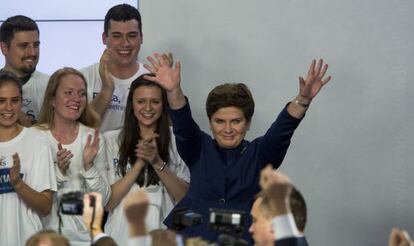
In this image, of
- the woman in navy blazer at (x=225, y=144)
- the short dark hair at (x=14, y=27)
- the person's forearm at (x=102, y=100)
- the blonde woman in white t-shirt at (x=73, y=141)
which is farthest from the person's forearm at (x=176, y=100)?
the short dark hair at (x=14, y=27)

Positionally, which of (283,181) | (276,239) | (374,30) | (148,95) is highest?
(374,30)

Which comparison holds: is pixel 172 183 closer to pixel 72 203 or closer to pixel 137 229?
pixel 72 203

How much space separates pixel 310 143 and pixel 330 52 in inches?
19.4

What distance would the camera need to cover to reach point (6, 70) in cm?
415

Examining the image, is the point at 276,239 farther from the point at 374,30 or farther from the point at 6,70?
the point at 374,30

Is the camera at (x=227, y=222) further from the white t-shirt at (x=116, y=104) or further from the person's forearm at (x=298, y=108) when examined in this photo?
the white t-shirt at (x=116, y=104)

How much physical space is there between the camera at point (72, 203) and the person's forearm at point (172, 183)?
106 centimetres

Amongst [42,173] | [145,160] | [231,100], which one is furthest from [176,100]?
[42,173]

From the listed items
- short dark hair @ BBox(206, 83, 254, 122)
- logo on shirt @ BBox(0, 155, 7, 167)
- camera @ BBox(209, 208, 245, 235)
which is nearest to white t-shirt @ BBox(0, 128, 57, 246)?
logo on shirt @ BBox(0, 155, 7, 167)

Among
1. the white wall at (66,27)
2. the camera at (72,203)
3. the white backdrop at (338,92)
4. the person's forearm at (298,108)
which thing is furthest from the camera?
the white wall at (66,27)

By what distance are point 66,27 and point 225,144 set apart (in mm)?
1601

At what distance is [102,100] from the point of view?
13.6 feet

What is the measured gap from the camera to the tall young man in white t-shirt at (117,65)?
4.23 metres

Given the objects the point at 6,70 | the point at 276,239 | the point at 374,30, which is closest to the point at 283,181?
the point at 276,239
